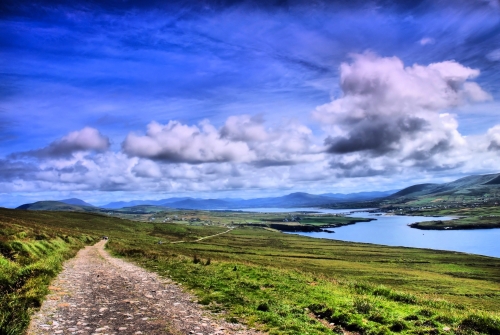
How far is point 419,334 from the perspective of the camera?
1292 cm

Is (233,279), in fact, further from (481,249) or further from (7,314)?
(481,249)

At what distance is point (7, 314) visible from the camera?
1112 centimetres

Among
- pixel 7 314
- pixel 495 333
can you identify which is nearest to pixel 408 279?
pixel 495 333

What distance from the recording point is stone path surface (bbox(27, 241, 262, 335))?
1183cm

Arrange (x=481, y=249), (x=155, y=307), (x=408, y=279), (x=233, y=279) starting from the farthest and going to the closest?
(x=481, y=249) → (x=408, y=279) → (x=233, y=279) → (x=155, y=307)

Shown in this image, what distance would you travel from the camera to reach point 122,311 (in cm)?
1415

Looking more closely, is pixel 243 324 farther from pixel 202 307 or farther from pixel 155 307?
pixel 155 307

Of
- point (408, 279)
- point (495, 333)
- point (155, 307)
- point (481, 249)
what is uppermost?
point (155, 307)

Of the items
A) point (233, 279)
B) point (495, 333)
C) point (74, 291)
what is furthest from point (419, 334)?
point (74, 291)

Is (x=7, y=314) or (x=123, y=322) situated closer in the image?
(x=7, y=314)

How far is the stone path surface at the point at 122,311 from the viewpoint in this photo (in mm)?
11828

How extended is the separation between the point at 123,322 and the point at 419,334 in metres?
11.5

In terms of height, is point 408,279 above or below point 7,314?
below

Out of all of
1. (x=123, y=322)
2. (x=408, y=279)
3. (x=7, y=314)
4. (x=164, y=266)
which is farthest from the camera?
(x=408, y=279)
